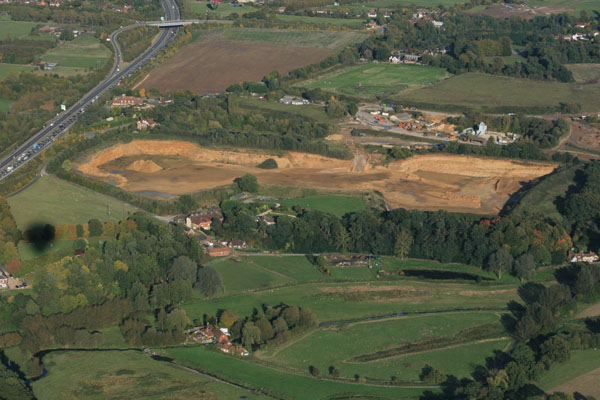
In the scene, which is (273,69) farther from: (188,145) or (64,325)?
(64,325)

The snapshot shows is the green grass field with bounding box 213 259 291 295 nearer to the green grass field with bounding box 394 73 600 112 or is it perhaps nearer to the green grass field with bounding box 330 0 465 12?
→ the green grass field with bounding box 394 73 600 112

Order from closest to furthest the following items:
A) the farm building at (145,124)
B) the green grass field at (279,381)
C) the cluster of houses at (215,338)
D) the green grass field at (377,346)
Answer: the green grass field at (279,381) → the green grass field at (377,346) → the cluster of houses at (215,338) → the farm building at (145,124)

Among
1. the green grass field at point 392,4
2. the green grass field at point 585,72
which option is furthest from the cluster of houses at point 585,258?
the green grass field at point 392,4

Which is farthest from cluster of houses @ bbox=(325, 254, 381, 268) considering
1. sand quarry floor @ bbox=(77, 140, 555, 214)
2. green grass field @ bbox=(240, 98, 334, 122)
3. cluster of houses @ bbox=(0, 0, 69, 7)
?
cluster of houses @ bbox=(0, 0, 69, 7)

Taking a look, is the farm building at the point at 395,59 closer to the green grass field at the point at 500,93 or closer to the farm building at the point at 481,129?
the green grass field at the point at 500,93

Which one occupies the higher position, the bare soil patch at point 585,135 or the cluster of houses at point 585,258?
the bare soil patch at point 585,135

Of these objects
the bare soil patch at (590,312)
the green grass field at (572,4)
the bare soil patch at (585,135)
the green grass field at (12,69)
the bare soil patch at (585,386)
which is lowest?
the bare soil patch at (585,386)

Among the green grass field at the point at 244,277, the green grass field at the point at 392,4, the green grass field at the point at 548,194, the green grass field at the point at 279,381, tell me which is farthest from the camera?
the green grass field at the point at 392,4

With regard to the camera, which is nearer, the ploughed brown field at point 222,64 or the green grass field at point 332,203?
the green grass field at point 332,203
